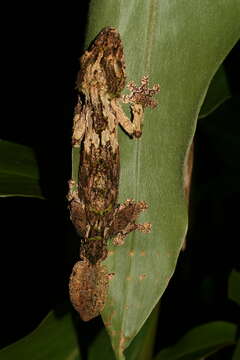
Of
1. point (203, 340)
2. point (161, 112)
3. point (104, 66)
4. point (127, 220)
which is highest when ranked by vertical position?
point (104, 66)

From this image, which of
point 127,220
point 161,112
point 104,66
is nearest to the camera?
point 161,112

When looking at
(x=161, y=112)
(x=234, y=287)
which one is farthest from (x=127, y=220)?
(x=234, y=287)

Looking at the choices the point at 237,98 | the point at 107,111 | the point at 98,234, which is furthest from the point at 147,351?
the point at 237,98

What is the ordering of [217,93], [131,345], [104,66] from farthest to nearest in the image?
[217,93]
[131,345]
[104,66]

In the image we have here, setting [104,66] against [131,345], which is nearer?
[104,66]

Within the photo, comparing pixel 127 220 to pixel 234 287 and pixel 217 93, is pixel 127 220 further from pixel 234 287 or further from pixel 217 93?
pixel 234 287

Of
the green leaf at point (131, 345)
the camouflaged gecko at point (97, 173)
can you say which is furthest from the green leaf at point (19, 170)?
the green leaf at point (131, 345)
